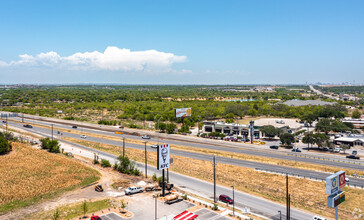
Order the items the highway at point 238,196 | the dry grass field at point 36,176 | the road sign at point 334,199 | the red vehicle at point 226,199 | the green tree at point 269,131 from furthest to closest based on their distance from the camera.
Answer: the green tree at point 269,131 < the dry grass field at point 36,176 < the red vehicle at point 226,199 < the highway at point 238,196 < the road sign at point 334,199

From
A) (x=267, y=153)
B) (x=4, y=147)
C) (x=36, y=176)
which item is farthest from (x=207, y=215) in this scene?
(x=4, y=147)

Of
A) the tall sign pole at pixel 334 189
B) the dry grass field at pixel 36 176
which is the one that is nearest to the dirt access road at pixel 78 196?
the dry grass field at pixel 36 176

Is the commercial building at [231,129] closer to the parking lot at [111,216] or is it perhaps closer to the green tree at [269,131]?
the green tree at [269,131]

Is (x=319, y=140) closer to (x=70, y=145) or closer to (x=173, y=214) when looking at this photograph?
(x=173, y=214)

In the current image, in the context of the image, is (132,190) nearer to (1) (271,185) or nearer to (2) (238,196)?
(2) (238,196)

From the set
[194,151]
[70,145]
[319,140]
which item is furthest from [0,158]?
[319,140]

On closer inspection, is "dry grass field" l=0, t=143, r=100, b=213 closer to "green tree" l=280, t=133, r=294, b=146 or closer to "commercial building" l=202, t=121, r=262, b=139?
"green tree" l=280, t=133, r=294, b=146

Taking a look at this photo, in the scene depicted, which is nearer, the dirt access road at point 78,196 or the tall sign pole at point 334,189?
the tall sign pole at point 334,189
